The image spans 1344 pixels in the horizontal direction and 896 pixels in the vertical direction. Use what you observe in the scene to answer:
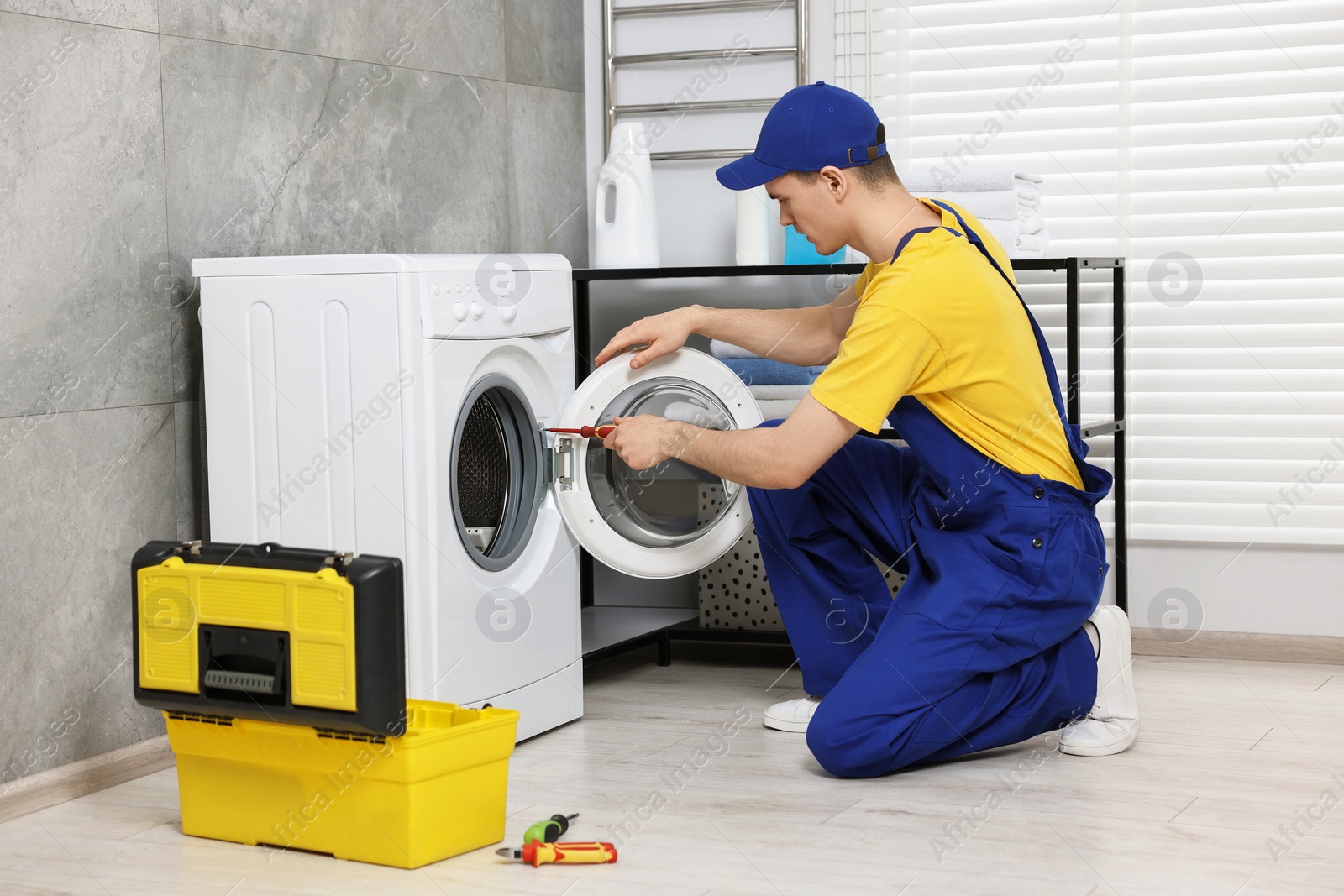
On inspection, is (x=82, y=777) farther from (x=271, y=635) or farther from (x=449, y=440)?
(x=449, y=440)

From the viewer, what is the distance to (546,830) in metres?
1.91

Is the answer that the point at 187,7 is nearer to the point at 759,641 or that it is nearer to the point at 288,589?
the point at 288,589

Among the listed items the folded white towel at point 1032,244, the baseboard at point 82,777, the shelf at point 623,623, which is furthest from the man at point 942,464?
the baseboard at point 82,777

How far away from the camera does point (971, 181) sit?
9.62ft

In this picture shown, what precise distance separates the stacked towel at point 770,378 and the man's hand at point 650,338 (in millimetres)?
504

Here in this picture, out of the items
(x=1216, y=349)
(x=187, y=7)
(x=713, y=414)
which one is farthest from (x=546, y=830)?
(x=1216, y=349)

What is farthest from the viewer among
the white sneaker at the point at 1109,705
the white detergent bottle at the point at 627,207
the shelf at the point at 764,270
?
the white detergent bottle at the point at 627,207

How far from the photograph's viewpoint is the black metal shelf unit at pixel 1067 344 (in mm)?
2838

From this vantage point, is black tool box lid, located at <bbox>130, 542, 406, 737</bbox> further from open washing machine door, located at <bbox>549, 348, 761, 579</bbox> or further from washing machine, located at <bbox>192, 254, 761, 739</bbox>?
open washing machine door, located at <bbox>549, 348, 761, 579</bbox>

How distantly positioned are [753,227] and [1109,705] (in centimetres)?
141

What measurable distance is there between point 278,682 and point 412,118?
1565 mm

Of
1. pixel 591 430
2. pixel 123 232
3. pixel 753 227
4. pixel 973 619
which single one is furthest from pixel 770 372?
pixel 123 232

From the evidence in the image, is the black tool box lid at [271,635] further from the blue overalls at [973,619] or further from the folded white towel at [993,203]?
the folded white towel at [993,203]

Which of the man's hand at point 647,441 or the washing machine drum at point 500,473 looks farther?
the washing machine drum at point 500,473
